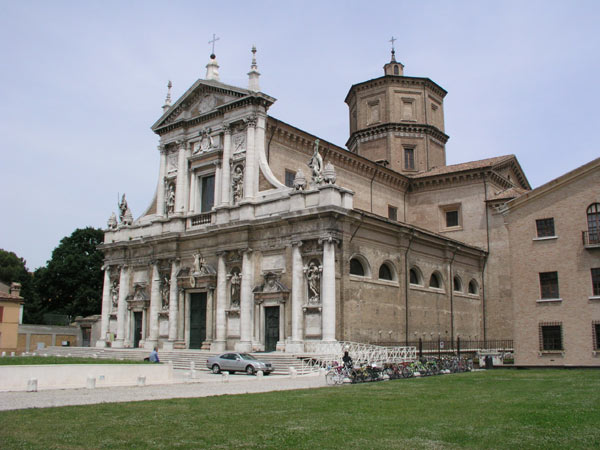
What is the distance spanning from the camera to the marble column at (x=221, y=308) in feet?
109

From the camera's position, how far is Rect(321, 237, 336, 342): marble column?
1131 inches

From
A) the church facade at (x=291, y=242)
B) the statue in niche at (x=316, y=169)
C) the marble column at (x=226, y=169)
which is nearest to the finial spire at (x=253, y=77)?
the church facade at (x=291, y=242)

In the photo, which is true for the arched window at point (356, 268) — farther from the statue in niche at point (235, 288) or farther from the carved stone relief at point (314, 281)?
the statue in niche at point (235, 288)

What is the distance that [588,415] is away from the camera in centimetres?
1219

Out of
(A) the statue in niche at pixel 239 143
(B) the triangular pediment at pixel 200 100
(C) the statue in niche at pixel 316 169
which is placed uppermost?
(B) the triangular pediment at pixel 200 100

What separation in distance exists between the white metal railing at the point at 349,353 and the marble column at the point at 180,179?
1361 cm

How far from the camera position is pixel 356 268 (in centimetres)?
3172

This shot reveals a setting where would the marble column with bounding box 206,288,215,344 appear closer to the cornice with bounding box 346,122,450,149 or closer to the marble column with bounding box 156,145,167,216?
the marble column with bounding box 156,145,167,216

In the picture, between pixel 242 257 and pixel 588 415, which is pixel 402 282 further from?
pixel 588 415

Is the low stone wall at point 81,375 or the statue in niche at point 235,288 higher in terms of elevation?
the statue in niche at point 235,288

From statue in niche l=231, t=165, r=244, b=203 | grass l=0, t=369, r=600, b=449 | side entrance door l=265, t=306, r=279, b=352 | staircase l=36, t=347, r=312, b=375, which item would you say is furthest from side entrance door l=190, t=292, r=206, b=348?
grass l=0, t=369, r=600, b=449

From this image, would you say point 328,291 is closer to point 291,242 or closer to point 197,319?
point 291,242

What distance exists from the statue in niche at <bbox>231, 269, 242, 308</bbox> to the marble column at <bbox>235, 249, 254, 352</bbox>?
0.62m

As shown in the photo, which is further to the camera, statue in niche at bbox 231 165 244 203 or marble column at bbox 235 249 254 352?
statue in niche at bbox 231 165 244 203
